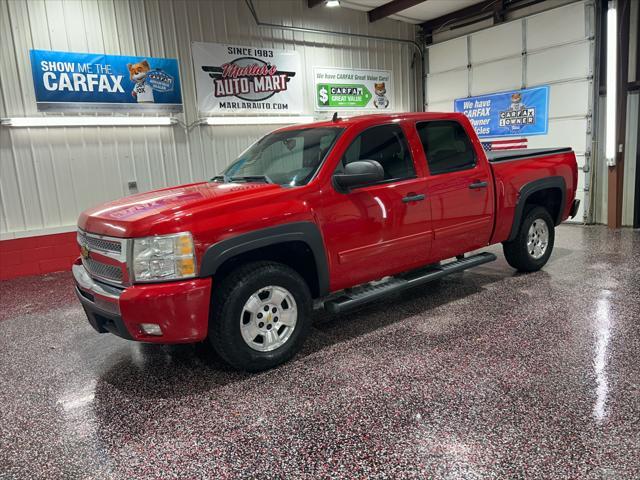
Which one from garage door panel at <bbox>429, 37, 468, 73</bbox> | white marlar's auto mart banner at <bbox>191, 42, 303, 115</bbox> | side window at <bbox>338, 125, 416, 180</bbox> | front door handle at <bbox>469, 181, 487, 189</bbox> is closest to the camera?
side window at <bbox>338, 125, 416, 180</bbox>

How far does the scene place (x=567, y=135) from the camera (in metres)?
9.06

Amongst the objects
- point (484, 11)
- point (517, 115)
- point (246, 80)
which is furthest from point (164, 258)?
point (484, 11)

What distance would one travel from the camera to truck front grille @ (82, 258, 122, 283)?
3.16 meters

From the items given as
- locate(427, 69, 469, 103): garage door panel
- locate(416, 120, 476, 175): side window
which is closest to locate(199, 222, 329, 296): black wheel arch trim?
locate(416, 120, 476, 175): side window

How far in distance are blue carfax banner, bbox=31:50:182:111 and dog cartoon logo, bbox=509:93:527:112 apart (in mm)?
6618

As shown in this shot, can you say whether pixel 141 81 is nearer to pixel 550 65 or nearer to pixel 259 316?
pixel 259 316

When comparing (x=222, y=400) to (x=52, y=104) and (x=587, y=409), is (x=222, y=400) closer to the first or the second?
(x=587, y=409)

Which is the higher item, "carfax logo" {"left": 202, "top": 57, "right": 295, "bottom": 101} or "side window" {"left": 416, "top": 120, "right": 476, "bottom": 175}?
"carfax logo" {"left": 202, "top": 57, "right": 295, "bottom": 101}

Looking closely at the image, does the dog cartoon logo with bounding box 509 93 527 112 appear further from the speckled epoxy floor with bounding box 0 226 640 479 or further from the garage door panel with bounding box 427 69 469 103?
the speckled epoxy floor with bounding box 0 226 640 479

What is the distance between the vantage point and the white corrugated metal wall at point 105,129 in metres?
6.85

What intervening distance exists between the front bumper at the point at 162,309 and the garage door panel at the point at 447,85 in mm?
9517

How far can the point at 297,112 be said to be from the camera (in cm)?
971

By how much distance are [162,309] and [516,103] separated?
358 inches

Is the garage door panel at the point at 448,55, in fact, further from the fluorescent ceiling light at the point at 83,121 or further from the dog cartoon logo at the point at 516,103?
the fluorescent ceiling light at the point at 83,121
